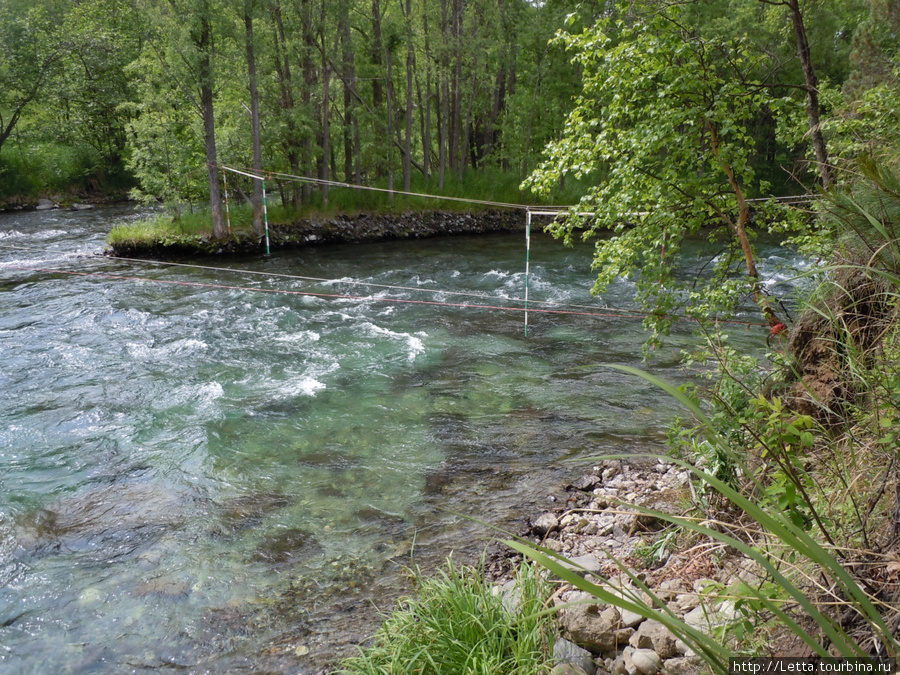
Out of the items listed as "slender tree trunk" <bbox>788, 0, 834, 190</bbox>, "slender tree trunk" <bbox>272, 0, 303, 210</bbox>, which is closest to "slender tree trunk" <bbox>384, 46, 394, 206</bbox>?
"slender tree trunk" <bbox>272, 0, 303, 210</bbox>

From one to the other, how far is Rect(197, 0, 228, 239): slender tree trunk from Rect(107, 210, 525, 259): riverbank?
55cm

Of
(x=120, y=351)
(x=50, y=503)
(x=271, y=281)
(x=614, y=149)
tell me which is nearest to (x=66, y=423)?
(x=50, y=503)

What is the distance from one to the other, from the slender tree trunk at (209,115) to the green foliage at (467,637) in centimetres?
1517

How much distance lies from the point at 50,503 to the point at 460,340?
6321 mm

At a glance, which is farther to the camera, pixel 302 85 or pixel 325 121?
pixel 325 121

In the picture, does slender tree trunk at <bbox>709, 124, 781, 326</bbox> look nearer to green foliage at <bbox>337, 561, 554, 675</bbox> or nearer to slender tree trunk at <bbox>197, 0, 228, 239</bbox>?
green foliage at <bbox>337, 561, 554, 675</bbox>

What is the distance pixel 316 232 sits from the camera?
1912 cm

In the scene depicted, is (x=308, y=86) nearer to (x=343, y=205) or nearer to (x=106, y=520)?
(x=343, y=205)

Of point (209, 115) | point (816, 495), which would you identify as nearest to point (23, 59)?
point (209, 115)

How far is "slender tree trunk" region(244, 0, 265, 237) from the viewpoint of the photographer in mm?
15633

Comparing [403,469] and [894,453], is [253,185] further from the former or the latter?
[894,453]

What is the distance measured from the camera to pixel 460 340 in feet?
34.5

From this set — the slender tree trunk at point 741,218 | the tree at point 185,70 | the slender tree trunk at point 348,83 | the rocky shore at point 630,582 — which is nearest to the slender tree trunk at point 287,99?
the slender tree trunk at point 348,83

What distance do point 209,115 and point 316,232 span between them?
4464 millimetres
